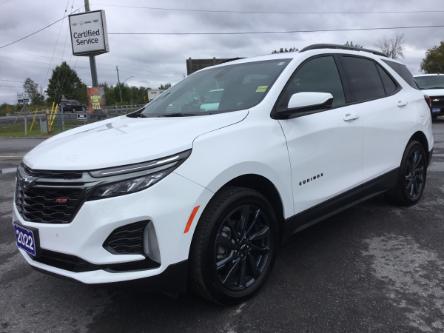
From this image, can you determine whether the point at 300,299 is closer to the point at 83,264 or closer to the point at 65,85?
the point at 83,264

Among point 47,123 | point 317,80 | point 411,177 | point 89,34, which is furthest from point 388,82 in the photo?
point 47,123

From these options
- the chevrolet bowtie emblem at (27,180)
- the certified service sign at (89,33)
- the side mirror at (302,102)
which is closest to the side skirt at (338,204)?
the side mirror at (302,102)

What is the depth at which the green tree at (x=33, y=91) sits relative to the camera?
82062mm

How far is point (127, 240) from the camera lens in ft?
7.80

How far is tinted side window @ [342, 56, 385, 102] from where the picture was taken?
409cm

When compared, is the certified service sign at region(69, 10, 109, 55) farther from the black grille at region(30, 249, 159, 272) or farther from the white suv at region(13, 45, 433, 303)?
the black grille at region(30, 249, 159, 272)

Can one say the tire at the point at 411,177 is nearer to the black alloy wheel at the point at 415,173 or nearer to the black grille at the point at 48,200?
the black alloy wheel at the point at 415,173

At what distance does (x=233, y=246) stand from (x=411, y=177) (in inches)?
117

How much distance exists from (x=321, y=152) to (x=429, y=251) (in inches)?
52.7

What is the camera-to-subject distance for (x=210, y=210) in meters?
2.61

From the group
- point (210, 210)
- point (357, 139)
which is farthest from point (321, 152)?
point (210, 210)

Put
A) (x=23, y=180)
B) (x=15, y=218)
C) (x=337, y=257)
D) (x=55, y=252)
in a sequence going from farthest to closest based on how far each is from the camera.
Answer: (x=337, y=257) → (x=15, y=218) → (x=23, y=180) → (x=55, y=252)

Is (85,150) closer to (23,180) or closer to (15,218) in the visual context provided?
(23,180)

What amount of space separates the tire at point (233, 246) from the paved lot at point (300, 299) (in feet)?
0.52
